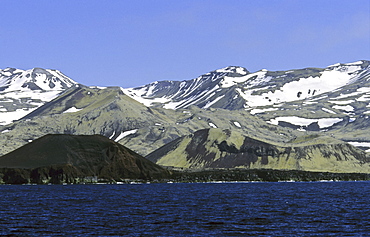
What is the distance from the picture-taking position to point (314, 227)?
84562mm

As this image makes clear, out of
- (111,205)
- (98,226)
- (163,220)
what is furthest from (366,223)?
(111,205)

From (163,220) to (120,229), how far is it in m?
13.8

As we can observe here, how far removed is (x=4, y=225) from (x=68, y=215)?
17.1 meters

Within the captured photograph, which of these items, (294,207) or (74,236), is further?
(294,207)

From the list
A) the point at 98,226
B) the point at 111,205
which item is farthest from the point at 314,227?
Answer: the point at 111,205

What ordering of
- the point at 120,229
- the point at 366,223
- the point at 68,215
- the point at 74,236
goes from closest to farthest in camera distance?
the point at 74,236
the point at 120,229
the point at 366,223
the point at 68,215

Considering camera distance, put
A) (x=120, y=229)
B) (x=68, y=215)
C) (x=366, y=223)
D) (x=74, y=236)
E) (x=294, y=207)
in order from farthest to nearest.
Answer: (x=294, y=207) < (x=68, y=215) < (x=366, y=223) < (x=120, y=229) < (x=74, y=236)

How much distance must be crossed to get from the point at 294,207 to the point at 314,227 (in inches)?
1498

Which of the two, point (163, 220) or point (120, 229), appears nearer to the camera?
point (120, 229)

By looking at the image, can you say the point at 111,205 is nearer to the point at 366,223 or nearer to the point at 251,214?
the point at 251,214

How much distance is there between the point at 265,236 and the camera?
7525 centimetres

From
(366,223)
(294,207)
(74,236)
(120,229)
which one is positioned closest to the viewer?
(74,236)

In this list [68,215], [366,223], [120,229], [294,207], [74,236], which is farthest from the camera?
[294,207]

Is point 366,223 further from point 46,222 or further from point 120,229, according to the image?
point 46,222
